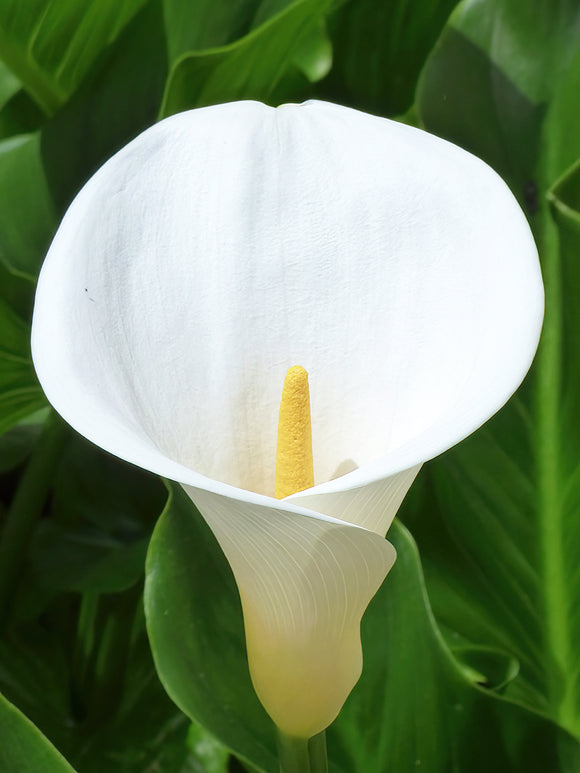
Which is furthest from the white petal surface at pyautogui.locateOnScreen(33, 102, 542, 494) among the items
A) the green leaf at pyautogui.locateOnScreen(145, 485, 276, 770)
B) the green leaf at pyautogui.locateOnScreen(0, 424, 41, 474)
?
the green leaf at pyautogui.locateOnScreen(0, 424, 41, 474)

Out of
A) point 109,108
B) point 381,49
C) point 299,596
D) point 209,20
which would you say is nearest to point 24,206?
point 109,108

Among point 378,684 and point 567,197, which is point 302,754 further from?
point 567,197

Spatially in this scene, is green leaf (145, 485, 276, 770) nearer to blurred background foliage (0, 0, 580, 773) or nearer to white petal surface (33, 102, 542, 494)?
blurred background foliage (0, 0, 580, 773)

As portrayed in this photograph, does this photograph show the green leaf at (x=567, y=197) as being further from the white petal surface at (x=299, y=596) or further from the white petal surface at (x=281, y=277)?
the white petal surface at (x=299, y=596)

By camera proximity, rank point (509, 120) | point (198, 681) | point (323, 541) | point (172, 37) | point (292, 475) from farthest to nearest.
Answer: point (172, 37), point (509, 120), point (198, 681), point (292, 475), point (323, 541)

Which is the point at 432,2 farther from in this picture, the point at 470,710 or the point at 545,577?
the point at 470,710

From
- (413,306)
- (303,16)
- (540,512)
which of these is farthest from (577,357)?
(303,16)
